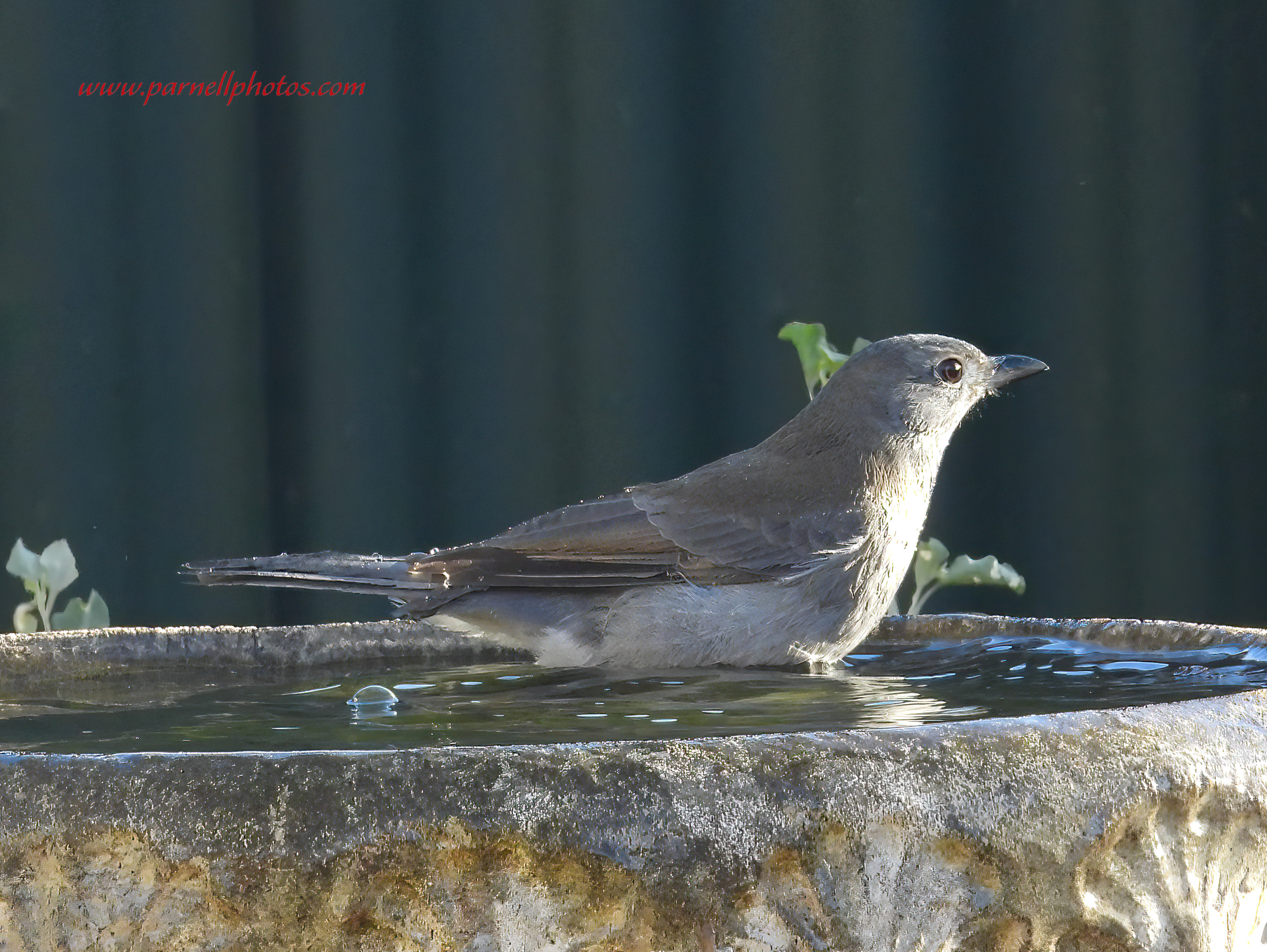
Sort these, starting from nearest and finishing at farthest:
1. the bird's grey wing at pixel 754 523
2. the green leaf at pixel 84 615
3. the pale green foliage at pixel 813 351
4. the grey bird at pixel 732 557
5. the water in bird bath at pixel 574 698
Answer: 1. the water in bird bath at pixel 574 698
2. the grey bird at pixel 732 557
3. the bird's grey wing at pixel 754 523
4. the green leaf at pixel 84 615
5. the pale green foliage at pixel 813 351

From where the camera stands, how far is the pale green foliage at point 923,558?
2480 mm

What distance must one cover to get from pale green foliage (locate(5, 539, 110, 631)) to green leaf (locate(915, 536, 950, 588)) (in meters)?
1.44

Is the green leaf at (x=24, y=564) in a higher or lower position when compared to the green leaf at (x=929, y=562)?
higher

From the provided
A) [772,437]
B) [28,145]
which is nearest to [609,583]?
[772,437]

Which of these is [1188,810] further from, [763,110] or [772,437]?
[763,110]

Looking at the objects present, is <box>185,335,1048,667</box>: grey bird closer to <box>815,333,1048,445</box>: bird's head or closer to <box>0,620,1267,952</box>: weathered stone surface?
<box>815,333,1048,445</box>: bird's head

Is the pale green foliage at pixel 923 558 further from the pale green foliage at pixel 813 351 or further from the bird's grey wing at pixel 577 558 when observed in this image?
the bird's grey wing at pixel 577 558

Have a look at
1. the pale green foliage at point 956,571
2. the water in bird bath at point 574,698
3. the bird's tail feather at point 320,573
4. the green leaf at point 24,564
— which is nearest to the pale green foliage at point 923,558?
the pale green foliage at point 956,571

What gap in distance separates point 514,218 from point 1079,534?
1660 millimetres

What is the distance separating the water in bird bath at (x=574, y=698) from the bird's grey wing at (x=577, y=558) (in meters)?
0.18

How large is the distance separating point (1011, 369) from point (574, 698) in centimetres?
114

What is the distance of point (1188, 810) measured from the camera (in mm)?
811

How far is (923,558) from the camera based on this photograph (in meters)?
2.56

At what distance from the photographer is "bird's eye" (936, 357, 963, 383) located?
2225 millimetres
